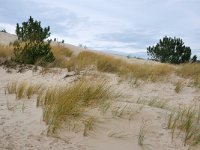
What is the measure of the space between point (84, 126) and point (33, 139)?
0.70 m

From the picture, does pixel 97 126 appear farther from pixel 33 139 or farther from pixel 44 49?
pixel 44 49

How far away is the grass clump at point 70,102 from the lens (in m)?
4.68

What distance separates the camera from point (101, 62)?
1112cm

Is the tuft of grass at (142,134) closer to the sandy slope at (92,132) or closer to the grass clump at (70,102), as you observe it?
the sandy slope at (92,132)

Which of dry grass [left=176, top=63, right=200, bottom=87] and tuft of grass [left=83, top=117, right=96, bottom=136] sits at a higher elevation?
dry grass [left=176, top=63, right=200, bottom=87]

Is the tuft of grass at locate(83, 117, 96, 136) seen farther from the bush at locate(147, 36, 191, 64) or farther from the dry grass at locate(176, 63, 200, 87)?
the bush at locate(147, 36, 191, 64)

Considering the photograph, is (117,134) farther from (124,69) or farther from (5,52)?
(5,52)

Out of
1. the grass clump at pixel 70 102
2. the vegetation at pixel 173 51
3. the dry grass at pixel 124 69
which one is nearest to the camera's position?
the grass clump at pixel 70 102

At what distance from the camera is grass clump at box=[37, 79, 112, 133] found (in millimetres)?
4684

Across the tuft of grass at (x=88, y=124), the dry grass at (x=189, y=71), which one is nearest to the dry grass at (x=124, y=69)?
the dry grass at (x=189, y=71)

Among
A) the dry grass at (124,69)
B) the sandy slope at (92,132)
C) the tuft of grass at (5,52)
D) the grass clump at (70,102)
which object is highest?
the tuft of grass at (5,52)

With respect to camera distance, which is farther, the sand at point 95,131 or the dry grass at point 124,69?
the dry grass at point 124,69

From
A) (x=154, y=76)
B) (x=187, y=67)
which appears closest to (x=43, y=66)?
(x=154, y=76)

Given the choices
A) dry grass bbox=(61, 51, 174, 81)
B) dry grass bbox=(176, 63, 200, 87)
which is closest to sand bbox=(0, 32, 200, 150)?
dry grass bbox=(61, 51, 174, 81)
